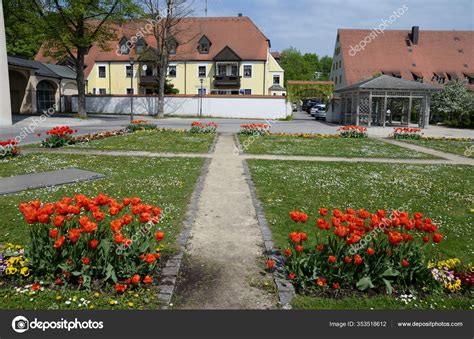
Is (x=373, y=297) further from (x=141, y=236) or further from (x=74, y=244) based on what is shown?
(x=74, y=244)

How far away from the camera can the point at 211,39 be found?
56.7m

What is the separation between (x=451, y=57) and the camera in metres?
55.2

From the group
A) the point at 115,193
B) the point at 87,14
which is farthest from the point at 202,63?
the point at 115,193

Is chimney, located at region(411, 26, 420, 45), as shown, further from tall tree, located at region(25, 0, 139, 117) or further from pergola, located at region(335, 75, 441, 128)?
tall tree, located at region(25, 0, 139, 117)

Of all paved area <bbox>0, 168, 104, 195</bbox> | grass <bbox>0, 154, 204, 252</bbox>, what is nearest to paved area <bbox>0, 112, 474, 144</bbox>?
grass <bbox>0, 154, 204, 252</bbox>

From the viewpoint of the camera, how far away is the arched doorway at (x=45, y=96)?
42706 millimetres

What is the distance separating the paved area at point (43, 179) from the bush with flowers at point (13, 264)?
400 cm

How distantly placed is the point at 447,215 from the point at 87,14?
34.2 meters

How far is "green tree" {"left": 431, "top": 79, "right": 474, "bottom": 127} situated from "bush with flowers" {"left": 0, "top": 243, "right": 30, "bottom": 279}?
42.5 metres

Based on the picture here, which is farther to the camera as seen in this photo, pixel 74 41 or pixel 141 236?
pixel 74 41

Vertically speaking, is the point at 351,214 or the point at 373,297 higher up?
the point at 351,214

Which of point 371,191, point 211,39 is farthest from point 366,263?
point 211,39

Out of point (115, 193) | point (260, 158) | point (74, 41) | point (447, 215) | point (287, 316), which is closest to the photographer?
point (287, 316)

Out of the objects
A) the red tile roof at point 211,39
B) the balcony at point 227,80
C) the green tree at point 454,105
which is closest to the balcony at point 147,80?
the red tile roof at point 211,39
